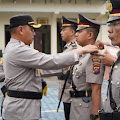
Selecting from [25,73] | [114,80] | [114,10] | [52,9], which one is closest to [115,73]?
[114,80]

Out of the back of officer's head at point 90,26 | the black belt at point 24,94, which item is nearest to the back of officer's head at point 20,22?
the back of officer's head at point 90,26

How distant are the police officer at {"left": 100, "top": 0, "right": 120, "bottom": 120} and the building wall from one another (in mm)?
14728

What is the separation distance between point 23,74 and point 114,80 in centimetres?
117

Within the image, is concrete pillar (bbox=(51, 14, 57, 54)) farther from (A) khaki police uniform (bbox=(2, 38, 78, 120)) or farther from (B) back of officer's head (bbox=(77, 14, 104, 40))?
(A) khaki police uniform (bbox=(2, 38, 78, 120))

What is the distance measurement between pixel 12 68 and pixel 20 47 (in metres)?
0.27

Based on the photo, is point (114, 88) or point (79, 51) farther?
point (79, 51)

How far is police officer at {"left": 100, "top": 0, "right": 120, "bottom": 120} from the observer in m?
2.48

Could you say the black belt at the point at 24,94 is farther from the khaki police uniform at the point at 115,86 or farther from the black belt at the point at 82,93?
the khaki police uniform at the point at 115,86

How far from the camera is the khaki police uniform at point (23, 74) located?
10.4ft

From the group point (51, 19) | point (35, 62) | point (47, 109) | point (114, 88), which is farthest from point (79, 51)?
point (51, 19)

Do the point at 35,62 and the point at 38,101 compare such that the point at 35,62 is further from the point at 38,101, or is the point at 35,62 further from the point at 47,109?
the point at 47,109

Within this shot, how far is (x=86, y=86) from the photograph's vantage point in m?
3.71

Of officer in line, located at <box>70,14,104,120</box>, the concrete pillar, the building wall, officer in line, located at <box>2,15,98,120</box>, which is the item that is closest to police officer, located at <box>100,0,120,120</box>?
officer in line, located at <box>2,15,98,120</box>

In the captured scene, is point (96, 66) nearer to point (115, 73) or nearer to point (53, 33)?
point (115, 73)
